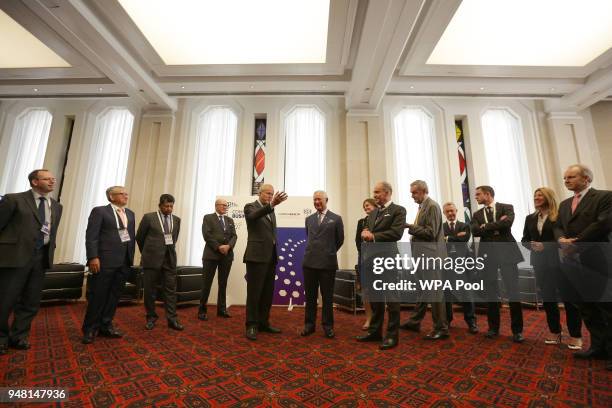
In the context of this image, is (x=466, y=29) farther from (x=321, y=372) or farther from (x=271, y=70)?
(x=321, y=372)

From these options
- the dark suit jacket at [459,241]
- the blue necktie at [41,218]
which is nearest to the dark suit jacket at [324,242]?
the dark suit jacket at [459,241]

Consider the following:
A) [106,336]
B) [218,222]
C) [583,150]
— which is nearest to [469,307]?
[218,222]

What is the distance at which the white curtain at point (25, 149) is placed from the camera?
6559mm

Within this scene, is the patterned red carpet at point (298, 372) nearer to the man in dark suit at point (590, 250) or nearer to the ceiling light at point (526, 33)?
the man in dark suit at point (590, 250)

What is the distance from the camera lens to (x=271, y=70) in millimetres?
5648

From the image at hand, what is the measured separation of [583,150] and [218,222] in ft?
26.5

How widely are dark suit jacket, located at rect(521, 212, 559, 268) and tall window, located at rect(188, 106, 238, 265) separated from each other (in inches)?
210

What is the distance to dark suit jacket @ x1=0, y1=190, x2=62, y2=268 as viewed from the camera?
2.35 metres

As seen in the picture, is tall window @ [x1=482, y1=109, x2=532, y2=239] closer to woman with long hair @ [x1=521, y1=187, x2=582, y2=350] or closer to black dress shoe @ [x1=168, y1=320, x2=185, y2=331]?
woman with long hair @ [x1=521, y1=187, x2=582, y2=350]

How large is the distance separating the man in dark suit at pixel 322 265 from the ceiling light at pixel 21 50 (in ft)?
19.2

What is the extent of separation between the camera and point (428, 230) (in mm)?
2773

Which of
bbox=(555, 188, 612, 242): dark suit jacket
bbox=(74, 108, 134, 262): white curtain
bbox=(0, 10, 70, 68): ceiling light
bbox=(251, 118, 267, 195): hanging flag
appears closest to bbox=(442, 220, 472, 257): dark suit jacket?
bbox=(555, 188, 612, 242): dark suit jacket

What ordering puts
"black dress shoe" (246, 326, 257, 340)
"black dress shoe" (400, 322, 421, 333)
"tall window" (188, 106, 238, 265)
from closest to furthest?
"black dress shoe" (246, 326, 257, 340) → "black dress shoe" (400, 322, 421, 333) → "tall window" (188, 106, 238, 265)

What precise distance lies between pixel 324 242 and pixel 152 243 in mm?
1963
